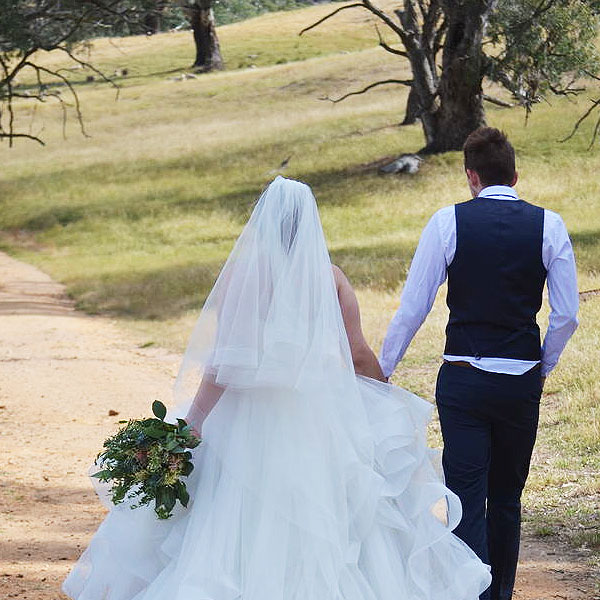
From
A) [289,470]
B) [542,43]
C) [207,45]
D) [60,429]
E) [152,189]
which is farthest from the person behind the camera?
[207,45]

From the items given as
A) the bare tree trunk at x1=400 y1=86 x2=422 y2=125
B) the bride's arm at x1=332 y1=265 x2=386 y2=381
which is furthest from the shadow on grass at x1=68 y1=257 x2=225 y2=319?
the bare tree trunk at x1=400 y1=86 x2=422 y2=125

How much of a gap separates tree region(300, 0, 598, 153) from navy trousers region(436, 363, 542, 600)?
54.0 feet

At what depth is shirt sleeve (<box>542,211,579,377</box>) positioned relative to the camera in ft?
14.7

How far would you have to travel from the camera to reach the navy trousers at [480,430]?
4.50 meters

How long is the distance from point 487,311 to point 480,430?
20.5 inches

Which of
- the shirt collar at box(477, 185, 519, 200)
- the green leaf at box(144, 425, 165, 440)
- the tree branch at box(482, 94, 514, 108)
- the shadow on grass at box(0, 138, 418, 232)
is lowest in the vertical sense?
the shadow on grass at box(0, 138, 418, 232)

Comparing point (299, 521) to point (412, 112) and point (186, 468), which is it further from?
point (412, 112)

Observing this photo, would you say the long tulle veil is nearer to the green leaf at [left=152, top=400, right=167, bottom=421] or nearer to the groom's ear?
the green leaf at [left=152, top=400, right=167, bottom=421]

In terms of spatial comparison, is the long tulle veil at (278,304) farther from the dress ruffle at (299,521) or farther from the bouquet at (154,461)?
the bouquet at (154,461)

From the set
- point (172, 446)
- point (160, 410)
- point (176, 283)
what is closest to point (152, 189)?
point (176, 283)

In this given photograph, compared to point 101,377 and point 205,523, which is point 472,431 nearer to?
point 205,523

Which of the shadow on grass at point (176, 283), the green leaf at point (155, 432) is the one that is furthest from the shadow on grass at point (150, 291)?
the green leaf at point (155, 432)

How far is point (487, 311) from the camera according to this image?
14.7 ft

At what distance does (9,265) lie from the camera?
2453 centimetres
